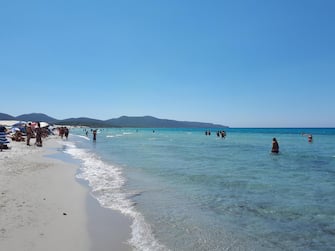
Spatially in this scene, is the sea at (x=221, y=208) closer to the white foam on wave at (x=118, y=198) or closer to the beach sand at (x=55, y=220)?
the white foam on wave at (x=118, y=198)

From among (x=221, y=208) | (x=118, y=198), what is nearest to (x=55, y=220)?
(x=118, y=198)

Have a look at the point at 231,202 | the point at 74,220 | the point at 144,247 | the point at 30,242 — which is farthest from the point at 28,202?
the point at 231,202

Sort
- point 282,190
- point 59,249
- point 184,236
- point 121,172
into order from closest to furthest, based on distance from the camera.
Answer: point 59,249 < point 184,236 < point 282,190 < point 121,172

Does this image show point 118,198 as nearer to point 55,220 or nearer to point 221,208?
point 55,220

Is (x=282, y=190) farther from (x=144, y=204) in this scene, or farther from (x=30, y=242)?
(x=30, y=242)

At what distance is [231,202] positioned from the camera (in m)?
9.54

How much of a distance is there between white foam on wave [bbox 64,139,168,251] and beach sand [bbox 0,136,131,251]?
0.75 ft

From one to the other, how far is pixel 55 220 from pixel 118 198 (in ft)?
10.0

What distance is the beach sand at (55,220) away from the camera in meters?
5.79

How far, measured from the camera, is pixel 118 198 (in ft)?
33.0

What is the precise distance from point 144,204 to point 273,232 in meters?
3.91

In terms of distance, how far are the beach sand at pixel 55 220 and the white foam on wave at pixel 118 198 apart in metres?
0.23

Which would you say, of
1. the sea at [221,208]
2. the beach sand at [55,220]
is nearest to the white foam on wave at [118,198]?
the sea at [221,208]

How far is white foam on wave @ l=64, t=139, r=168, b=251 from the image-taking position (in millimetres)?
A: 6201
